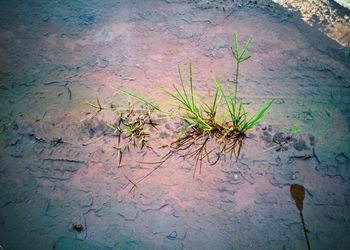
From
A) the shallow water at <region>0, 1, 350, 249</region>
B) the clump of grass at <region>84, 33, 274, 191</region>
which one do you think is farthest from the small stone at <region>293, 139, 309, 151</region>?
the clump of grass at <region>84, 33, 274, 191</region>

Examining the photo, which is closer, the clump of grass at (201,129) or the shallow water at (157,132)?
the shallow water at (157,132)

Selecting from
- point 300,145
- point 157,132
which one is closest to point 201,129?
point 157,132

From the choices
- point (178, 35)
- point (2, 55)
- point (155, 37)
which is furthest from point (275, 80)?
point (2, 55)

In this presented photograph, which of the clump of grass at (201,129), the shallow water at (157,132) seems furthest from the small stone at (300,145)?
the clump of grass at (201,129)

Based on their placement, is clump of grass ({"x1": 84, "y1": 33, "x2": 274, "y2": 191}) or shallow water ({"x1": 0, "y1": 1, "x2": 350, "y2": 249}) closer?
shallow water ({"x1": 0, "y1": 1, "x2": 350, "y2": 249})

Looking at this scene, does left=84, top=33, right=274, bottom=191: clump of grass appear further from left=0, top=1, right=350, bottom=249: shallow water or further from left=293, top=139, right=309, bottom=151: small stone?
left=293, top=139, right=309, bottom=151: small stone

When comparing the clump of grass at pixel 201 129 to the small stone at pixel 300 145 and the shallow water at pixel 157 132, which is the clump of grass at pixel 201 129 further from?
the small stone at pixel 300 145

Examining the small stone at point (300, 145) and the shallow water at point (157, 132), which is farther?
the small stone at point (300, 145)

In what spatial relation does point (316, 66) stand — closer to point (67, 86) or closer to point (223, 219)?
point (223, 219)
